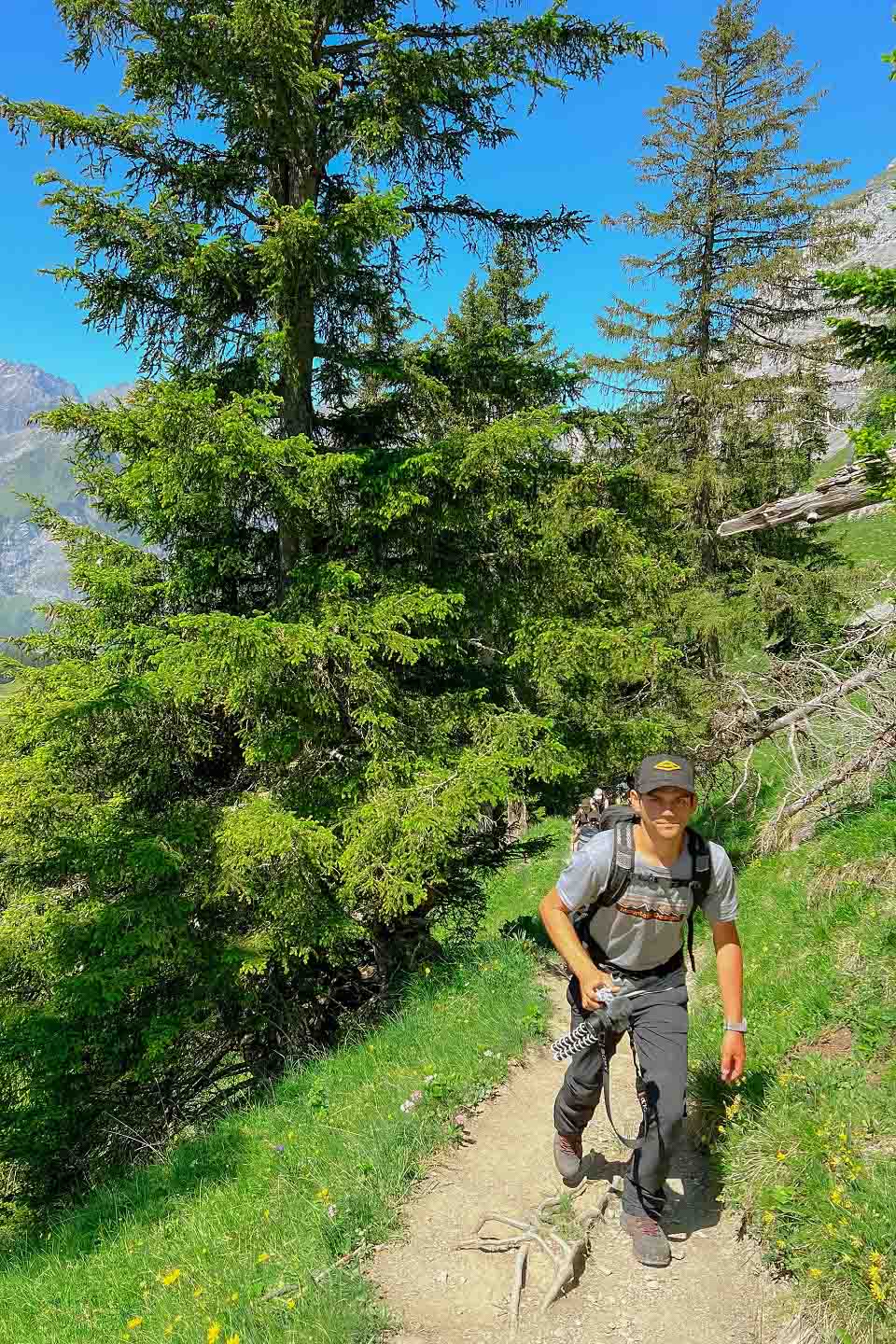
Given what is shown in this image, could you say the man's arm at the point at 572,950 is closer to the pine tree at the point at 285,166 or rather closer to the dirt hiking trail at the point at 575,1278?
the dirt hiking trail at the point at 575,1278

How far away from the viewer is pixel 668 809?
3465 millimetres

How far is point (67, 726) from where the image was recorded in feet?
21.9

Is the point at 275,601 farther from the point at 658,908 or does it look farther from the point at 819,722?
the point at 819,722

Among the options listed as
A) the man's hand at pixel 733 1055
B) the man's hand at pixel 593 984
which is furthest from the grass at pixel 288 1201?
the man's hand at pixel 733 1055

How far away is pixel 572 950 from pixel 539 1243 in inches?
59.4

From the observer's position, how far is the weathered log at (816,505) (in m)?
6.52

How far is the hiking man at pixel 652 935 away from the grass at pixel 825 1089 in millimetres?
486

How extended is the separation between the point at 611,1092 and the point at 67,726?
5480 millimetres

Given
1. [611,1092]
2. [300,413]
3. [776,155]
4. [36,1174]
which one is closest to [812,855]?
[611,1092]

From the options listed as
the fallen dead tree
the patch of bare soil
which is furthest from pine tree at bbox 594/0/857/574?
the patch of bare soil

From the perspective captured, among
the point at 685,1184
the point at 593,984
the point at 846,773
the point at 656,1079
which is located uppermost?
the point at 593,984

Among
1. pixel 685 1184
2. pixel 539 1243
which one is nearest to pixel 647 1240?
pixel 539 1243

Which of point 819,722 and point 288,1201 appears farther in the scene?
point 819,722

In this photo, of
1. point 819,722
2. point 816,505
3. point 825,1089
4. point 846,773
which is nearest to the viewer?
point 825,1089
